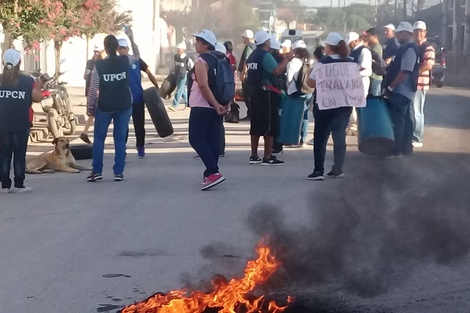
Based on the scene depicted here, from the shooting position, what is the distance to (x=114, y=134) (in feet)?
36.3

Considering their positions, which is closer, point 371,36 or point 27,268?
point 27,268

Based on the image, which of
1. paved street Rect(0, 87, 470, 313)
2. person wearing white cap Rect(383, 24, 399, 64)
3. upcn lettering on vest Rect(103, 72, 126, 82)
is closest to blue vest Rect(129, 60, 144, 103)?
paved street Rect(0, 87, 470, 313)

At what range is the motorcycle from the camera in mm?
15787

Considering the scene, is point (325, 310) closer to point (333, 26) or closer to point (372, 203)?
point (372, 203)

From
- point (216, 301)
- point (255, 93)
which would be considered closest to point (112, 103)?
point (255, 93)

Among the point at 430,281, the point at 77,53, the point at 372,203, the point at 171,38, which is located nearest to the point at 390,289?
the point at 430,281

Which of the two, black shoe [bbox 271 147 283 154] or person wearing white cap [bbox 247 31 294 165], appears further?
black shoe [bbox 271 147 283 154]

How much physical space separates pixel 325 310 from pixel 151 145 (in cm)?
1021

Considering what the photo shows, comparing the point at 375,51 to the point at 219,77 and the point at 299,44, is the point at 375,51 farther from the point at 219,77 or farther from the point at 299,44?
the point at 219,77

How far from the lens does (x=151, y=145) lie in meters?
15.5

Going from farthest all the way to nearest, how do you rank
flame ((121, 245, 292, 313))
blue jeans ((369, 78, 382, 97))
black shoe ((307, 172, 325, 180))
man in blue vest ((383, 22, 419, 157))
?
blue jeans ((369, 78, 382, 97)) → man in blue vest ((383, 22, 419, 157)) → black shoe ((307, 172, 325, 180)) → flame ((121, 245, 292, 313))

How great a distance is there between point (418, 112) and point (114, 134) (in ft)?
16.7

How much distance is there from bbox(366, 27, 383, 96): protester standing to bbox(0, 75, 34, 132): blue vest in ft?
18.9

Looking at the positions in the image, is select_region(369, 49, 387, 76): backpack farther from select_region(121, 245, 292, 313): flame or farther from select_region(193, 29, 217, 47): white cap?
select_region(121, 245, 292, 313): flame
